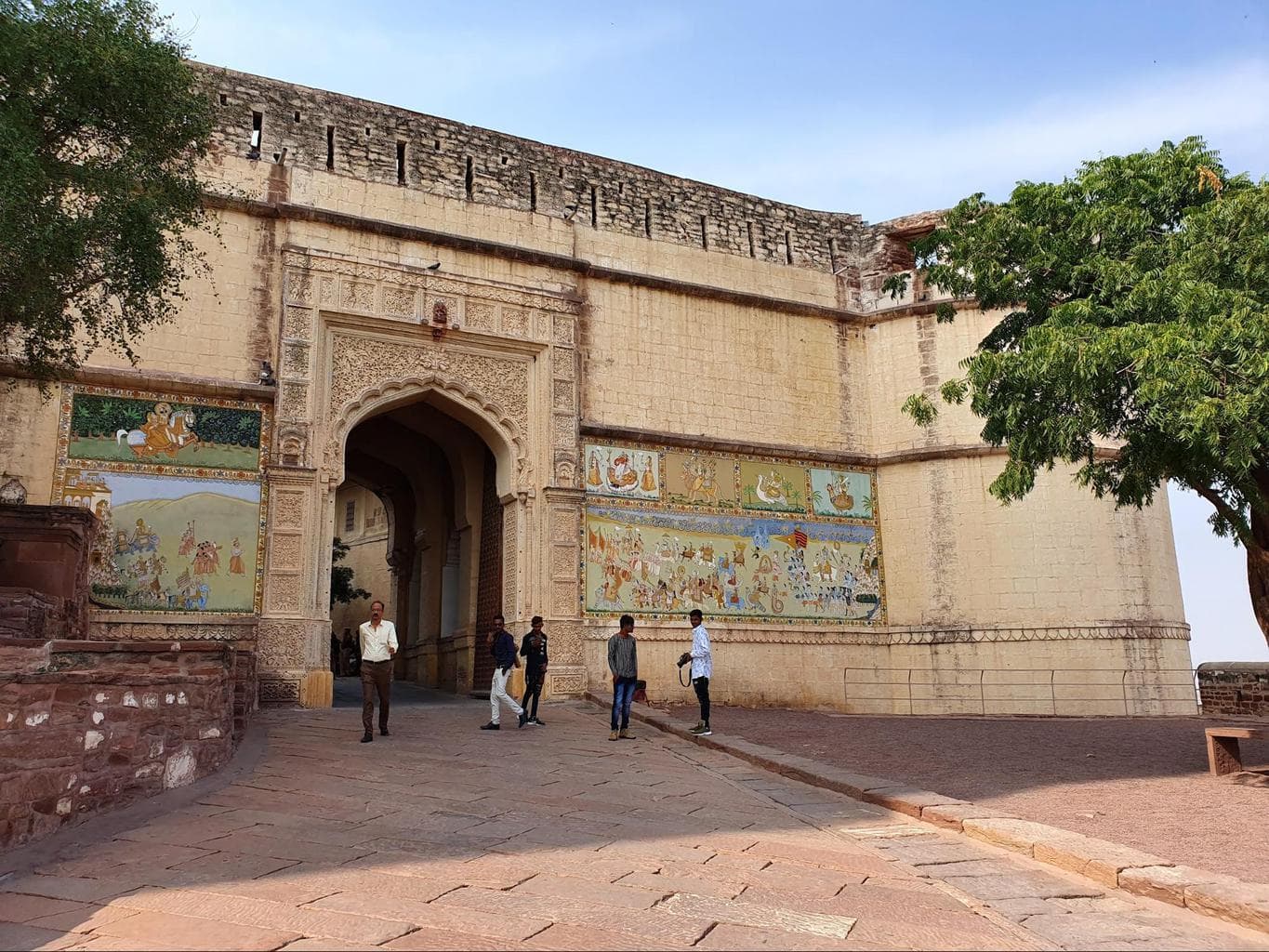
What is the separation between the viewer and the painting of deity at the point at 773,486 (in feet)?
49.5

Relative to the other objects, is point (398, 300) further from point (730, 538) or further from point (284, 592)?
point (730, 538)

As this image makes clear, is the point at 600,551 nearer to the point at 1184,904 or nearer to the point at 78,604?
the point at 78,604

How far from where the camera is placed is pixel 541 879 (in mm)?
4633

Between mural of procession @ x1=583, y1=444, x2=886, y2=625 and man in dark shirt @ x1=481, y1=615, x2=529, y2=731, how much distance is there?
284 centimetres

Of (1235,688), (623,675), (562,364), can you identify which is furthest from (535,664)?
(1235,688)

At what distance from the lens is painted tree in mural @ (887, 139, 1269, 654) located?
802 cm

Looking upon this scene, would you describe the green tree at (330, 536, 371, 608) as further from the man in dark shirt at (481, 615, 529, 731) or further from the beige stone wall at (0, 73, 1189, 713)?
the man in dark shirt at (481, 615, 529, 731)

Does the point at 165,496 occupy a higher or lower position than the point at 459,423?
lower

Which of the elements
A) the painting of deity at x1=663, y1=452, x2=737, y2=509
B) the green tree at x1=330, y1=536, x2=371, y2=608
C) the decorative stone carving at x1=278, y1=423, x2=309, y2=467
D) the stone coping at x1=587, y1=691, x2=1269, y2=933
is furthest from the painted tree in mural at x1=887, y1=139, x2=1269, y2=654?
the green tree at x1=330, y1=536, x2=371, y2=608

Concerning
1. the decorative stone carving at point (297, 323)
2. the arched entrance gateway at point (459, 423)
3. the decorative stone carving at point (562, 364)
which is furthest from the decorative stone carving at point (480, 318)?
the decorative stone carving at point (297, 323)

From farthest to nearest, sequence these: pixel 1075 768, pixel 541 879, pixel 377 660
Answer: pixel 377 660 → pixel 1075 768 → pixel 541 879

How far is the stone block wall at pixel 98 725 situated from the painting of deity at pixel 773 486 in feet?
29.5

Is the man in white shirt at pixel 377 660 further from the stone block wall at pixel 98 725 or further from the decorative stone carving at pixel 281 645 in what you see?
the decorative stone carving at pixel 281 645

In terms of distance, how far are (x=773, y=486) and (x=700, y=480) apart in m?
1.21
